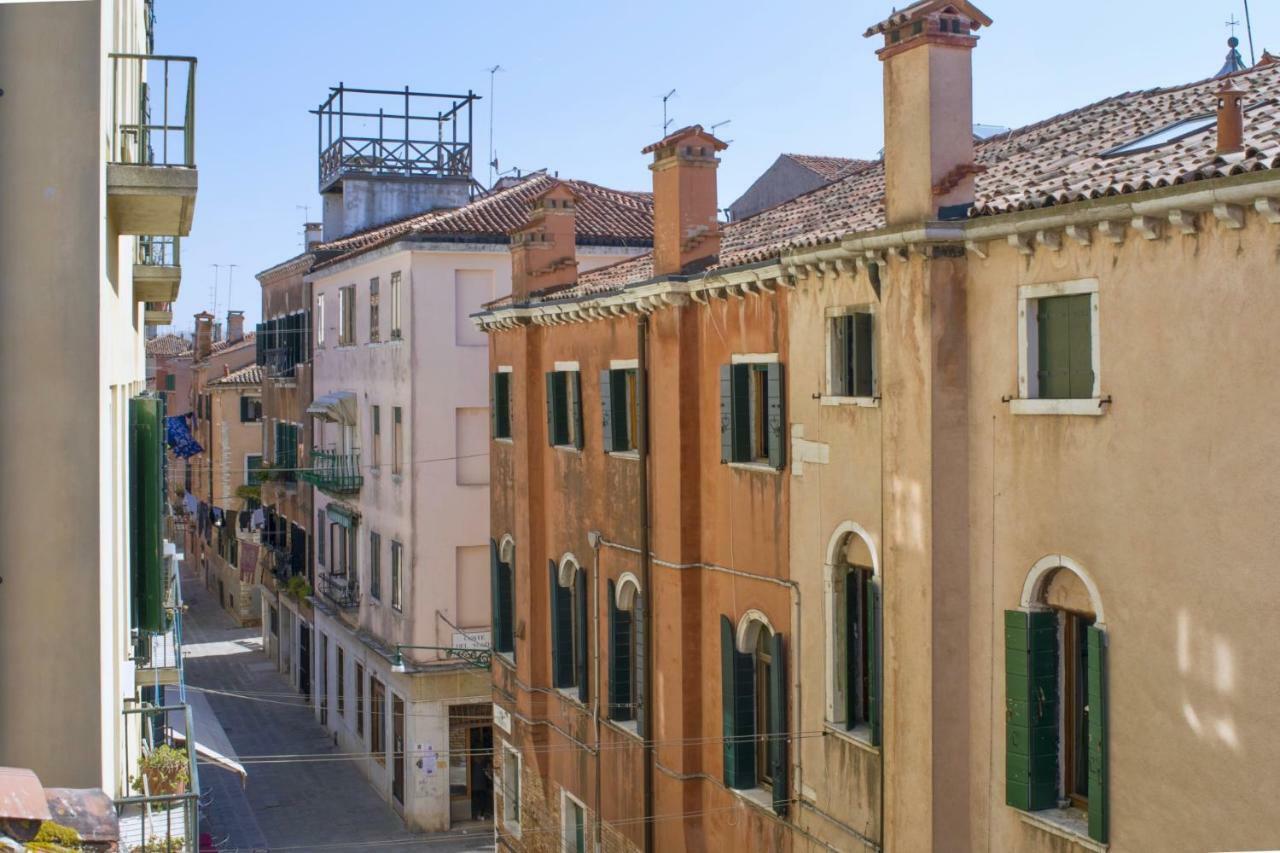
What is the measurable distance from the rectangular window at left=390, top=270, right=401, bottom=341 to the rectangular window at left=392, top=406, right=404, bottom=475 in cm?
146

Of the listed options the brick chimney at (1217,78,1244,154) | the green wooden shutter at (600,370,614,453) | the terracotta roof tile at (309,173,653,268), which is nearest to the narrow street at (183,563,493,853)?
the green wooden shutter at (600,370,614,453)

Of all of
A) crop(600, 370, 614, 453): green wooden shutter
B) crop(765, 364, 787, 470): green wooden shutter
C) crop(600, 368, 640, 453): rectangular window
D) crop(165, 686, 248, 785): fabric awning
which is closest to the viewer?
crop(765, 364, 787, 470): green wooden shutter

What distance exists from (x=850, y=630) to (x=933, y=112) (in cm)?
465

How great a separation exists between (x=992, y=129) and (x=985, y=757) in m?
18.5

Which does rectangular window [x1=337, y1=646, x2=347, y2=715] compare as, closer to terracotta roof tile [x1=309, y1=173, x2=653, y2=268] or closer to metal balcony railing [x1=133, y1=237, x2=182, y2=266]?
terracotta roof tile [x1=309, y1=173, x2=653, y2=268]

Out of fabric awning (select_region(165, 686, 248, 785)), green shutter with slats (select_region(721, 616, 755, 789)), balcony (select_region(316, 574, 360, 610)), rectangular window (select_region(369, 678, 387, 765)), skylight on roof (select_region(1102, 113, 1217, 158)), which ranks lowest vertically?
rectangular window (select_region(369, 678, 387, 765))

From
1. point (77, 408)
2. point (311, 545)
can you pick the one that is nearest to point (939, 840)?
point (77, 408)

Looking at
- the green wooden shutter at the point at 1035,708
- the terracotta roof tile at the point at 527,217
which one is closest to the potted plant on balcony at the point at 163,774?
the green wooden shutter at the point at 1035,708

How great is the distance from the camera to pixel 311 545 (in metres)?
37.0

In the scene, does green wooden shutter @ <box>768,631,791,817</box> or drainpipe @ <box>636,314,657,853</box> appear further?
drainpipe @ <box>636,314,657,853</box>

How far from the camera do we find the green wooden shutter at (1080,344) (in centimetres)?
1008

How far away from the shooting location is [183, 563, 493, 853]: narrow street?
25500 millimetres

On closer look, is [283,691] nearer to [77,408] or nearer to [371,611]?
[371,611]

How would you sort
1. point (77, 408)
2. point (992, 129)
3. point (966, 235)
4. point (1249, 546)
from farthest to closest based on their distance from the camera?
point (992, 129)
point (966, 235)
point (1249, 546)
point (77, 408)
